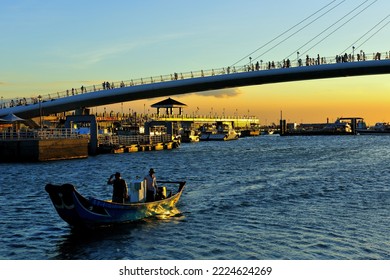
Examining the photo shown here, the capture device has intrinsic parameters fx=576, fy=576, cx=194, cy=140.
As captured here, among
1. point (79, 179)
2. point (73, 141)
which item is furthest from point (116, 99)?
point (79, 179)

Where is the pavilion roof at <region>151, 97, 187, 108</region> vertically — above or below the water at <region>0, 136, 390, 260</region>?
above

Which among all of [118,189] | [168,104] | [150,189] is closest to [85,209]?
[118,189]

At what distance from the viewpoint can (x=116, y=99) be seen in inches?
3049

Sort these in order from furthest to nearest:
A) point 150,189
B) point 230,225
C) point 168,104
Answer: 1. point 168,104
2. point 150,189
3. point 230,225

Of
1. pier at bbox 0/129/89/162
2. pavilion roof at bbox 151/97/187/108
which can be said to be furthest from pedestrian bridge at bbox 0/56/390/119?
pavilion roof at bbox 151/97/187/108

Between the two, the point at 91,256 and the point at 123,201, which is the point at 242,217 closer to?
the point at 123,201

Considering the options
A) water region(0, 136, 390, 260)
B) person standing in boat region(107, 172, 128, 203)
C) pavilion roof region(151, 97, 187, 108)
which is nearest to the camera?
water region(0, 136, 390, 260)

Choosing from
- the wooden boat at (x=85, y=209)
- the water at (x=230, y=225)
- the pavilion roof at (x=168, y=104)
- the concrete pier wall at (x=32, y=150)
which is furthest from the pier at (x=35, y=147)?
the pavilion roof at (x=168, y=104)

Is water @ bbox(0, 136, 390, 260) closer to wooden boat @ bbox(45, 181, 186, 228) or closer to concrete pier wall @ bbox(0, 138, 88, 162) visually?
wooden boat @ bbox(45, 181, 186, 228)

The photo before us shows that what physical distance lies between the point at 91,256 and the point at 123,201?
3.86 m

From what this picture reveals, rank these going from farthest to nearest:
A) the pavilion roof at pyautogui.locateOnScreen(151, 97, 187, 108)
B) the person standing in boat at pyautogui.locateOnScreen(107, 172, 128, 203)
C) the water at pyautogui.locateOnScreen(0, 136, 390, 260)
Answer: the pavilion roof at pyautogui.locateOnScreen(151, 97, 187, 108), the person standing in boat at pyautogui.locateOnScreen(107, 172, 128, 203), the water at pyautogui.locateOnScreen(0, 136, 390, 260)

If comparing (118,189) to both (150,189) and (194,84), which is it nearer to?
(150,189)

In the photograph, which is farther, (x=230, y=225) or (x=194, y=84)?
(x=194, y=84)
